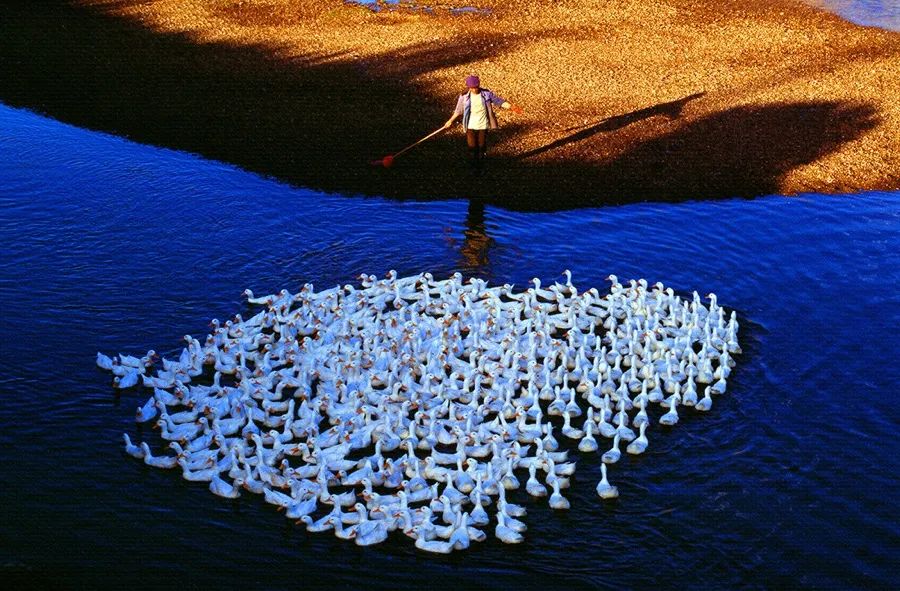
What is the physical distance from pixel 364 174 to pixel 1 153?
369 inches

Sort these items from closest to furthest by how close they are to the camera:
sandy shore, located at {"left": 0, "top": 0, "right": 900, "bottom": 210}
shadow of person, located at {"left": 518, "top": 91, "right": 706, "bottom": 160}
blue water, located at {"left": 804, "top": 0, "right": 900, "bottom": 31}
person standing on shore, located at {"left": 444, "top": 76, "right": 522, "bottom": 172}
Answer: person standing on shore, located at {"left": 444, "top": 76, "right": 522, "bottom": 172} < sandy shore, located at {"left": 0, "top": 0, "right": 900, "bottom": 210} < shadow of person, located at {"left": 518, "top": 91, "right": 706, "bottom": 160} < blue water, located at {"left": 804, "top": 0, "right": 900, "bottom": 31}

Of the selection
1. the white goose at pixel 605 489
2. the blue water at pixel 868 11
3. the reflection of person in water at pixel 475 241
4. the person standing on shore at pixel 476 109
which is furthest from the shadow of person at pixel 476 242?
the blue water at pixel 868 11

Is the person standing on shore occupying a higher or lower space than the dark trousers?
higher

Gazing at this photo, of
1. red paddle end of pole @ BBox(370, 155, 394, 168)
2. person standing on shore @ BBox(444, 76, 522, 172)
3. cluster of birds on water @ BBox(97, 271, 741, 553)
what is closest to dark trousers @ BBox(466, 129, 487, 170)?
person standing on shore @ BBox(444, 76, 522, 172)

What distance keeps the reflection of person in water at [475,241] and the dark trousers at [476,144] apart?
1.40 meters

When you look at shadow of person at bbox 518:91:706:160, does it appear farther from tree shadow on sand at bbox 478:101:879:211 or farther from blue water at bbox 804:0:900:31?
blue water at bbox 804:0:900:31

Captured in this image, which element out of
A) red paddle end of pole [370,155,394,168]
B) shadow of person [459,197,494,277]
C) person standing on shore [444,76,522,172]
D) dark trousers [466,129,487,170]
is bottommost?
shadow of person [459,197,494,277]

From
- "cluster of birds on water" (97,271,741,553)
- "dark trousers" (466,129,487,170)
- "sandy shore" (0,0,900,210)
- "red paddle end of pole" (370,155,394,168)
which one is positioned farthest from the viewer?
"sandy shore" (0,0,900,210)

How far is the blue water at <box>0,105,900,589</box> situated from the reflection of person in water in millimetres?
66

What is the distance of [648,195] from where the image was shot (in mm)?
22906

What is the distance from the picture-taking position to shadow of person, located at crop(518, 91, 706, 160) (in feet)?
82.7

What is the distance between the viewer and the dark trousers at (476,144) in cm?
2295

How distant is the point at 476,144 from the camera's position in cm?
2314

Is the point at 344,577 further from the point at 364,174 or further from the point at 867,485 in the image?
the point at 364,174
